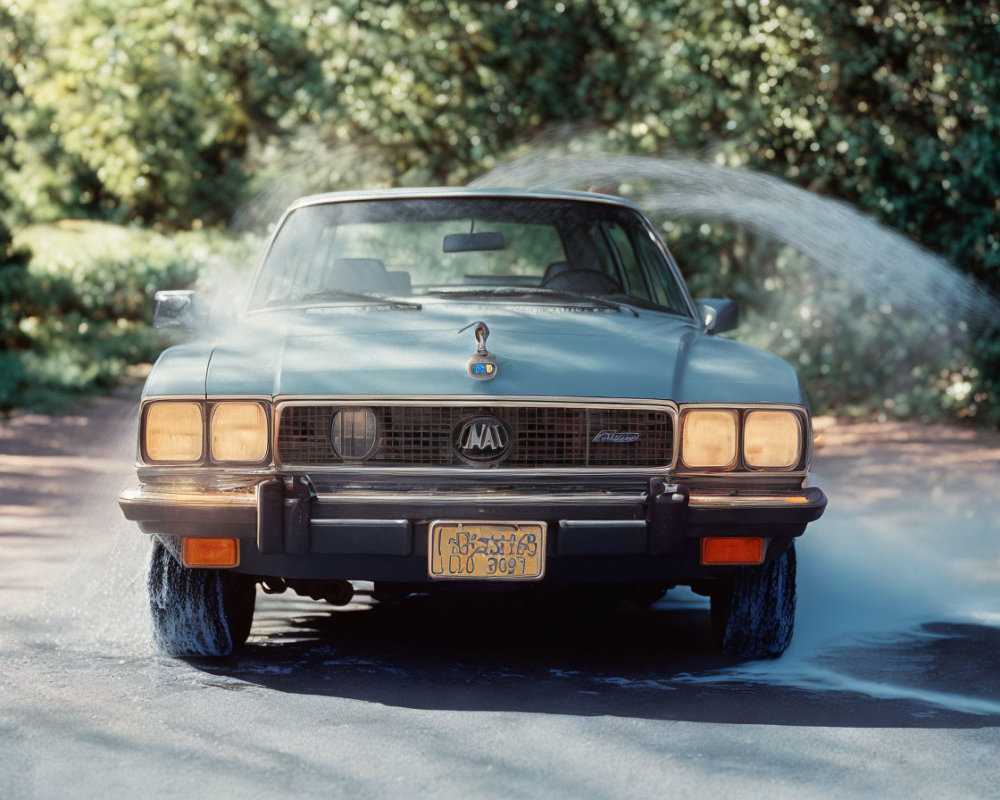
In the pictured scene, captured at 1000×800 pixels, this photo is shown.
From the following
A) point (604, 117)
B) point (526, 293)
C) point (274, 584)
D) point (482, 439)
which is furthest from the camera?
point (604, 117)

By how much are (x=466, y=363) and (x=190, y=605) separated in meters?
1.25

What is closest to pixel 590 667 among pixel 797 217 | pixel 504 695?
pixel 504 695

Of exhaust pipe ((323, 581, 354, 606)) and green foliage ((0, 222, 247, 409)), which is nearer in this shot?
exhaust pipe ((323, 581, 354, 606))

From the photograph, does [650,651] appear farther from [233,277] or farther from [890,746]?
[233,277]

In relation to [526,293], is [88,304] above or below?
below

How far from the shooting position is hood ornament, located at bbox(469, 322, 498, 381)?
191 inches

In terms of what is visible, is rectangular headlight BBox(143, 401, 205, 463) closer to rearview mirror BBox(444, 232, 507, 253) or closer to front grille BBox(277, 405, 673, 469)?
front grille BBox(277, 405, 673, 469)

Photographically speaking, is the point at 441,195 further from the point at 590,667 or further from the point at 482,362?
the point at 590,667

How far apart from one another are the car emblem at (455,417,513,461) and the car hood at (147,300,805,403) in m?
0.11

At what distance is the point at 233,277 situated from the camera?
18.3 metres

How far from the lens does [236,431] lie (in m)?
4.86

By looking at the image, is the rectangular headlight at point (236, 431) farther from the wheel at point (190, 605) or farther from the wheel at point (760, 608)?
the wheel at point (760, 608)

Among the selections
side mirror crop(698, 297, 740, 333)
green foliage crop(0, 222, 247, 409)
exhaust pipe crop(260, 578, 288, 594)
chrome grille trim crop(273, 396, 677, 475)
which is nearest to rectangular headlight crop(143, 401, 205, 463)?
chrome grille trim crop(273, 396, 677, 475)

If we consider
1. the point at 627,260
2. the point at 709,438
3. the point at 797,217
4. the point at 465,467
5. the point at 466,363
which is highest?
the point at 797,217
